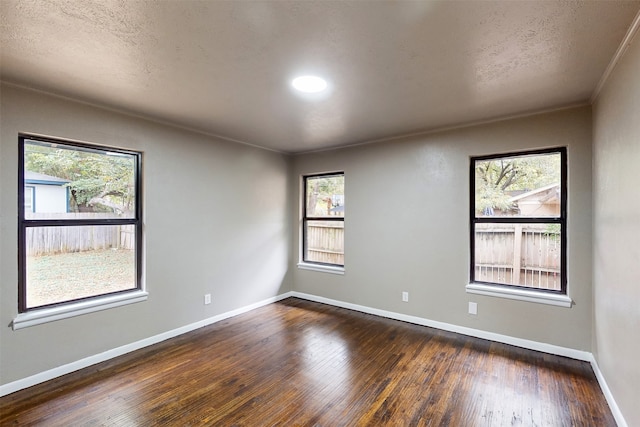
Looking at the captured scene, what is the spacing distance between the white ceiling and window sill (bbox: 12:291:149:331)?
1.79 meters

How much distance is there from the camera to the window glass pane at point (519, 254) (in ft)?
9.88

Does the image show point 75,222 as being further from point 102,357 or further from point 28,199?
point 102,357

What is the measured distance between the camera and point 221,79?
7.27ft

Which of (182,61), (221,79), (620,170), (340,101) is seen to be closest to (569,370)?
(620,170)

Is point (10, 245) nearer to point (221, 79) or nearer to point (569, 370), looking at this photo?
point (221, 79)

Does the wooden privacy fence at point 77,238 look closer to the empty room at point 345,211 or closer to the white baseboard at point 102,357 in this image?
the empty room at point 345,211

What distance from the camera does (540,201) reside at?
10.0 ft

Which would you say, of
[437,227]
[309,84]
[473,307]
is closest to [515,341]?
[473,307]

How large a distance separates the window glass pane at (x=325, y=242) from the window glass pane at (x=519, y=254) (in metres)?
1.88

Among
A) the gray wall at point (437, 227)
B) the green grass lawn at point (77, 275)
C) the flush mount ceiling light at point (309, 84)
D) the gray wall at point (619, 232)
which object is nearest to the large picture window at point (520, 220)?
the gray wall at point (437, 227)

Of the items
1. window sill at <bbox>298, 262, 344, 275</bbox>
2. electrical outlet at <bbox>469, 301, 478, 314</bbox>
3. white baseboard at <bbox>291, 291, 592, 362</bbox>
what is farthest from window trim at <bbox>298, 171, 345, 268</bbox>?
electrical outlet at <bbox>469, 301, 478, 314</bbox>

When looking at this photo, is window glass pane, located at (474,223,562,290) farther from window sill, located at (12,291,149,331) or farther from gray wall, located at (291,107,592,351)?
window sill, located at (12,291,149,331)

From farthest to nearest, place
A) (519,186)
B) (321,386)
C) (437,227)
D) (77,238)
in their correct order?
1. (437,227)
2. (519,186)
3. (77,238)
4. (321,386)

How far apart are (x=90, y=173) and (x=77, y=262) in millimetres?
822
